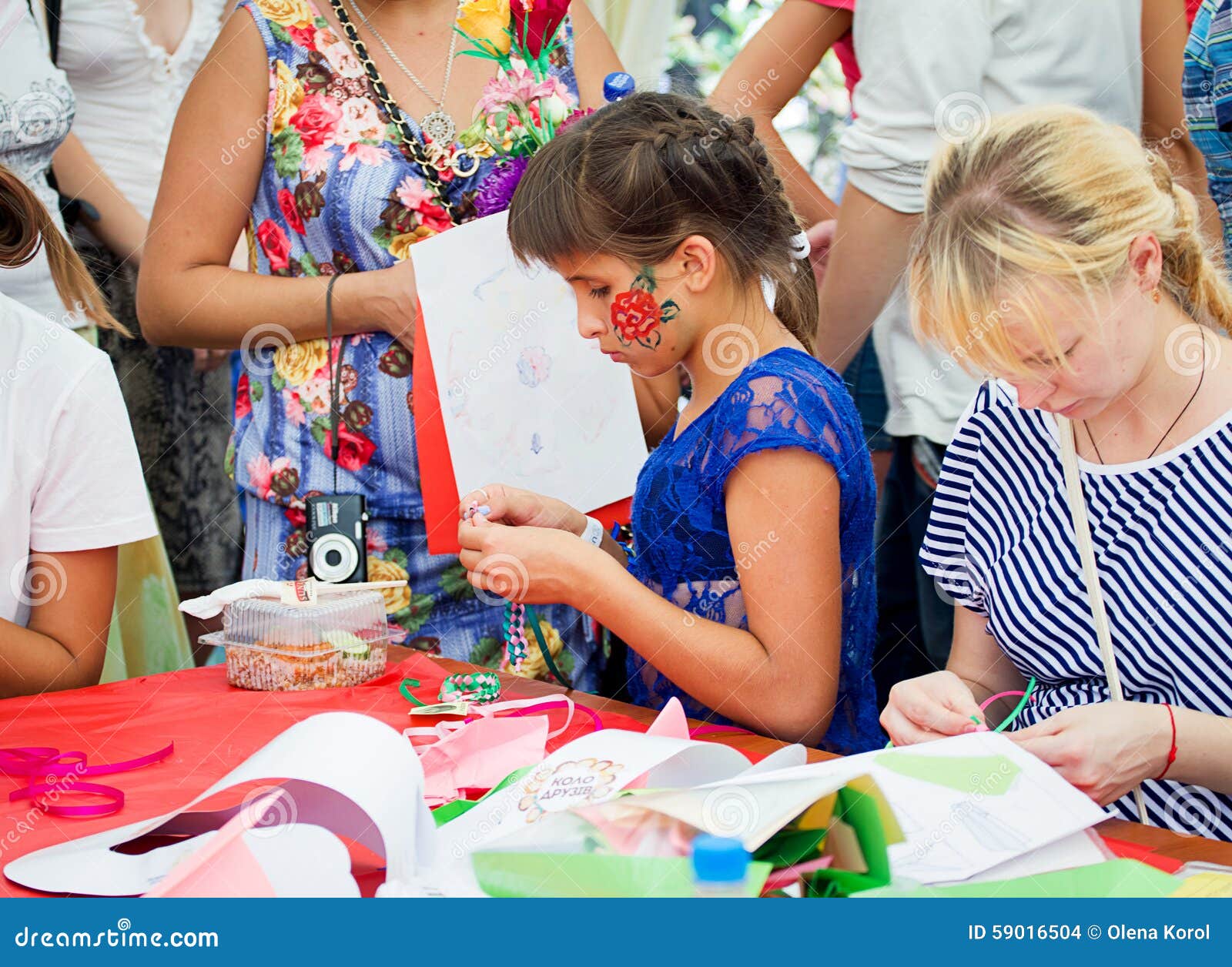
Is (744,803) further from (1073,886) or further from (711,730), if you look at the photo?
(711,730)

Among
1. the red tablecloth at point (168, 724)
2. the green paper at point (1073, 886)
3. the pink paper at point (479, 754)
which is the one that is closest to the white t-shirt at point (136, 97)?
the red tablecloth at point (168, 724)

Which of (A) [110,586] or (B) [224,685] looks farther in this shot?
(A) [110,586]

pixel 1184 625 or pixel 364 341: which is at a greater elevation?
pixel 364 341

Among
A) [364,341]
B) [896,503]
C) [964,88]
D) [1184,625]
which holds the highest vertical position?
[964,88]

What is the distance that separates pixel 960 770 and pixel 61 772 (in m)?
0.84

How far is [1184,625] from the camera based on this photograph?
1.25 metres

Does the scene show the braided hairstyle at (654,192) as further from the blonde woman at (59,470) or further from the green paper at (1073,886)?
the green paper at (1073,886)

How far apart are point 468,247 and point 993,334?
81 cm

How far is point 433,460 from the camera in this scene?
5.67ft

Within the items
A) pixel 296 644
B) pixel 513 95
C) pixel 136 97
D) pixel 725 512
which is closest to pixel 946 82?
pixel 513 95

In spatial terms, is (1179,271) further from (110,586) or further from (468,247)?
(110,586)

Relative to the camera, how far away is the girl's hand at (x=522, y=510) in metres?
1.60

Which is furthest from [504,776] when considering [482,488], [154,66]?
[154,66]

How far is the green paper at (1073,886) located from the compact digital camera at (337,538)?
39.0 inches
